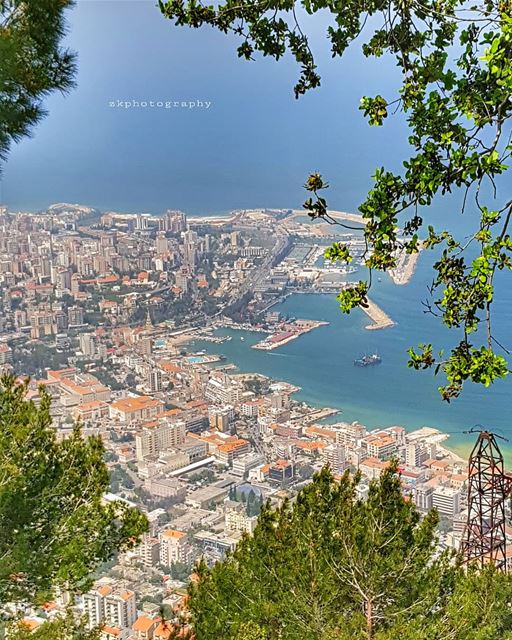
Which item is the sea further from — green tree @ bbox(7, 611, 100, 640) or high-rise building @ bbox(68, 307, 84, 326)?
green tree @ bbox(7, 611, 100, 640)

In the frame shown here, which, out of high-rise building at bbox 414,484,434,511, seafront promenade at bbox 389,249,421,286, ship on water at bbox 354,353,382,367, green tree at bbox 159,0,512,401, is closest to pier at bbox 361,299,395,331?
ship on water at bbox 354,353,382,367

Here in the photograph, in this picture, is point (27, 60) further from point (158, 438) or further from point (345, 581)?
point (158, 438)

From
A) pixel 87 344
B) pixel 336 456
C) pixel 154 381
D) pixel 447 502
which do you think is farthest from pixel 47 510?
pixel 87 344

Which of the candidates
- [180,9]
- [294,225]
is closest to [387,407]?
[294,225]

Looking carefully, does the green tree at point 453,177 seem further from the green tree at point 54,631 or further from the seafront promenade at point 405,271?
the seafront promenade at point 405,271

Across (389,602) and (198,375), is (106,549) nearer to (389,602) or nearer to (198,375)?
(389,602)
